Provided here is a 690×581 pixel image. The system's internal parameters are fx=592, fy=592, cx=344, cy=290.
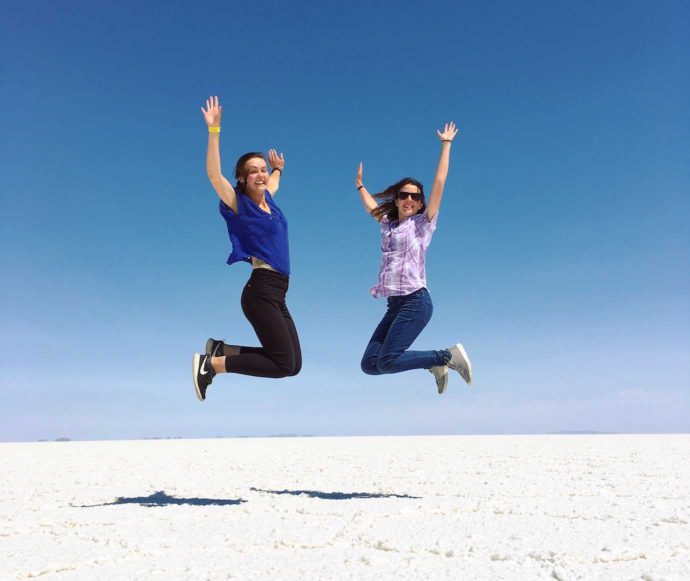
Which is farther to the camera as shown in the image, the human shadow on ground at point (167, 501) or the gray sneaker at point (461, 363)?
the gray sneaker at point (461, 363)

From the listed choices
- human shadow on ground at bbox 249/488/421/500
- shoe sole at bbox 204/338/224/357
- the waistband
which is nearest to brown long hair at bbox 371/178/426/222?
the waistband

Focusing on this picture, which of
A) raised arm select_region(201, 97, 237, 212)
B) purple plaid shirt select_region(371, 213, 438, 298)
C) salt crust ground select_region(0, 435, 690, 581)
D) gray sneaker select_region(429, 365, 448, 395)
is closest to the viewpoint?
salt crust ground select_region(0, 435, 690, 581)

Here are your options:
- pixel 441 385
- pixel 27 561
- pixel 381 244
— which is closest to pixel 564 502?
pixel 441 385

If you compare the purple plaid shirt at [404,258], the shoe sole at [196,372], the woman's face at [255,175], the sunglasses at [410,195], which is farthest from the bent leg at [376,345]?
the woman's face at [255,175]

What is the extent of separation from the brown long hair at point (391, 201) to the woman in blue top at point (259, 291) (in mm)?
889

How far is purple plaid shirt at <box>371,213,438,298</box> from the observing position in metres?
4.23

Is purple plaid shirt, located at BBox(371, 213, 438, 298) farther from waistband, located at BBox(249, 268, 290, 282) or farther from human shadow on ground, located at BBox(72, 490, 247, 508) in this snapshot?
human shadow on ground, located at BBox(72, 490, 247, 508)

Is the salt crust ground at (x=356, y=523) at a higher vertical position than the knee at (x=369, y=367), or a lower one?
lower

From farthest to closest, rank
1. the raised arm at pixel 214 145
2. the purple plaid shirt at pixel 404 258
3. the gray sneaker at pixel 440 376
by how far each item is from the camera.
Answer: the gray sneaker at pixel 440 376
the purple plaid shirt at pixel 404 258
the raised arm at pixel 214 145

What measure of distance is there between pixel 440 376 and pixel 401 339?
555 mm

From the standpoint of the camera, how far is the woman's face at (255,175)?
4098 mm

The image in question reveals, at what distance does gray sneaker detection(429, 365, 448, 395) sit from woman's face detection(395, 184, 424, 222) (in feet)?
3.75

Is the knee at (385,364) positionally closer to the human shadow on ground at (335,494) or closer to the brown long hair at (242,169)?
the human shadow on ground at (335,494)

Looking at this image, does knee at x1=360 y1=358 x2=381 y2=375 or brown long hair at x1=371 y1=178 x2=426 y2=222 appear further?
brown long hair at x1=371 y1=178 x2=426 y2=222
